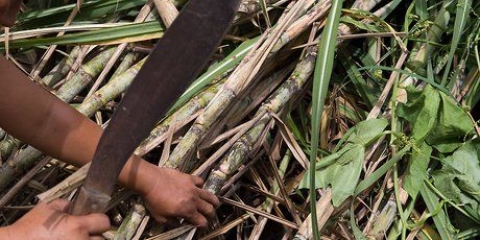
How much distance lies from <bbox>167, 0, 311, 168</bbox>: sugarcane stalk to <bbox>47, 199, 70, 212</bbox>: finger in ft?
0.64

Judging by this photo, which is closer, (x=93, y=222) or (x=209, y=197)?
(x=93, y=222)

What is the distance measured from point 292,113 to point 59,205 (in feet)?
1.58

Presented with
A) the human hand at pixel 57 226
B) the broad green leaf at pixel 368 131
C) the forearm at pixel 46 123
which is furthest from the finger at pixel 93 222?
the broad green leaf at pixel 368 131

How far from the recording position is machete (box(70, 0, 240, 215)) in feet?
2.83

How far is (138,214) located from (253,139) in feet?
0.75

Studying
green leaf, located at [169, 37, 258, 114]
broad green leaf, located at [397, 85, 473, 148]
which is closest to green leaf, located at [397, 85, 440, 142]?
broad green leaf, located at [397, 85, 473, 148]

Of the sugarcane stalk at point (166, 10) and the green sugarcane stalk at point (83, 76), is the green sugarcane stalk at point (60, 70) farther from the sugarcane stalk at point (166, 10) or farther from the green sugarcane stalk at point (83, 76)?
the sugarcane stalk at point (166, 10)

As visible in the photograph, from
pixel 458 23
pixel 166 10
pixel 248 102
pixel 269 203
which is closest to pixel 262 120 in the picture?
pixel 248 102

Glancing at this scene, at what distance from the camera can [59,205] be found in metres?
1.16

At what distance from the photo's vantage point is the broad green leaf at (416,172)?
4.28 ft

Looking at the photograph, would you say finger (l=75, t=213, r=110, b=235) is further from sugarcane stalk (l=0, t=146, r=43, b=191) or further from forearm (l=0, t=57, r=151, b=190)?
sugarcane stalk (l=0, t=146, r=43, b=191)

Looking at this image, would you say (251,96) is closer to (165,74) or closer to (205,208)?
(205,208)

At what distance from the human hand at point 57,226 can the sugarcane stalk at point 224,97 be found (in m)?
0.20

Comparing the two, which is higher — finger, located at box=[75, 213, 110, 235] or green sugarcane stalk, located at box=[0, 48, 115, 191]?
green sugarcane stalk, located at box=[0, 48, 115, 191]
